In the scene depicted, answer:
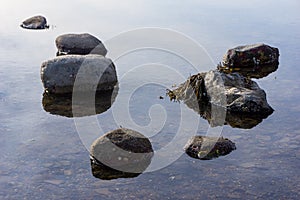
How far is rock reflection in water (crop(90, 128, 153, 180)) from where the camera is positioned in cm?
1270

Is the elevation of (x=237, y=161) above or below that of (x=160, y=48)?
above

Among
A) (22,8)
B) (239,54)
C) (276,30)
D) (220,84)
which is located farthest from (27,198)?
(22,8)

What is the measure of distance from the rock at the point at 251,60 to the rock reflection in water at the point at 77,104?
673 centimetres

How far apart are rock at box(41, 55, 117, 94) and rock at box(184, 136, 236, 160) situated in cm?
587

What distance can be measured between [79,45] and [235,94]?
9.92 meters

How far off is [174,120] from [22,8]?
87.1ft

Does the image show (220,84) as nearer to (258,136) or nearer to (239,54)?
(258,136)

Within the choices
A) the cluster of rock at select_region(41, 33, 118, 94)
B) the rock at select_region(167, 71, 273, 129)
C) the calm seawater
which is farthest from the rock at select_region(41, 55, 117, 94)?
the rock at select_region(167, 71, 273, 129)

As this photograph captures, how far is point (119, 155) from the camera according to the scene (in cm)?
1284

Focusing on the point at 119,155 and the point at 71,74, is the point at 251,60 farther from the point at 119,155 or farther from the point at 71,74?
the point at 119,155

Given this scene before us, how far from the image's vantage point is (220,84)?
697 inches

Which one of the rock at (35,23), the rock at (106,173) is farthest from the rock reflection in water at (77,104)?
the rock at (35,23)

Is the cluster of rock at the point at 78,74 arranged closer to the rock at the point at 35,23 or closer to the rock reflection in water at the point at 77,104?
the rock reflection in water at the point at 77,104

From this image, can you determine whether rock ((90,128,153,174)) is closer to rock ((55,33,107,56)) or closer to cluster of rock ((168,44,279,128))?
cluster of rock ((168,44,279,128))
